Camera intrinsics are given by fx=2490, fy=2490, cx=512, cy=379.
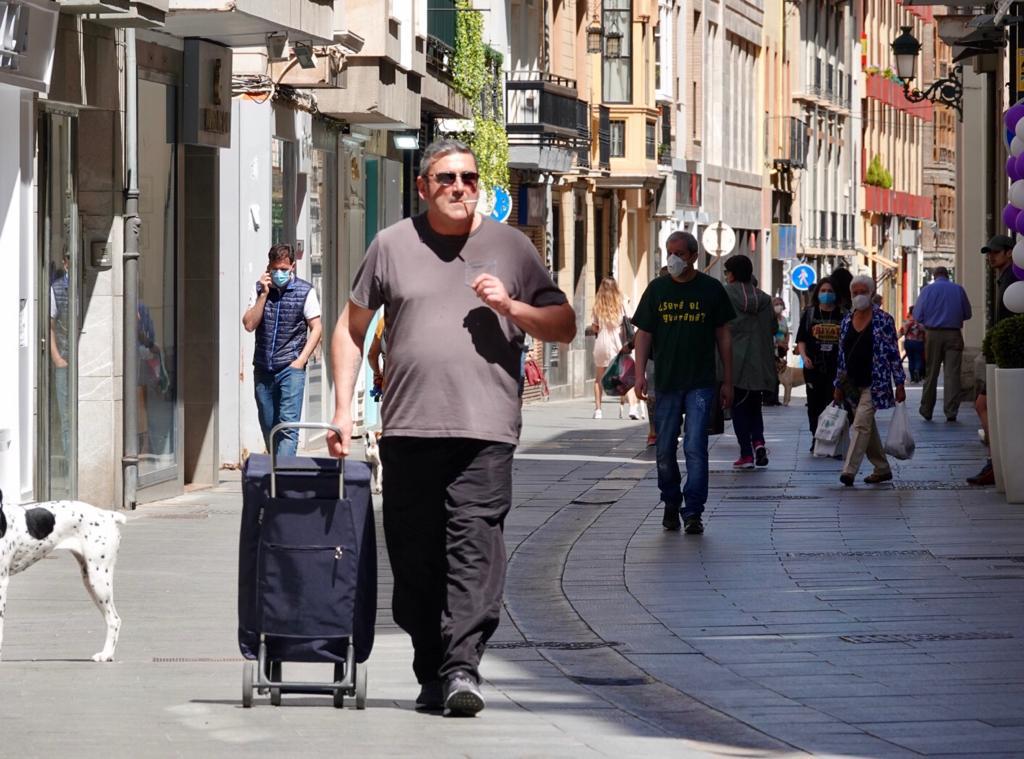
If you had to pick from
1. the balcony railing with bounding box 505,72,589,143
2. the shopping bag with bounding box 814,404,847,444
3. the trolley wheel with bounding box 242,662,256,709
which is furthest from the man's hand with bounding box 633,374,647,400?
the balcony railing with bounding box 505,72,589,143

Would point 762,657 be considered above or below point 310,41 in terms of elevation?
below

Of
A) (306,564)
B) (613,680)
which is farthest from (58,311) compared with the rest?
(306,564)

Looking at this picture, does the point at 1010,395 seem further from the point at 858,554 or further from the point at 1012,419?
the point at 858,554

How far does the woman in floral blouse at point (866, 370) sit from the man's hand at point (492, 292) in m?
11.1

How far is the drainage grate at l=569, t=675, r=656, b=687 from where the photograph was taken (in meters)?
9.47

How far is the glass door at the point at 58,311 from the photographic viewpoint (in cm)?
1645

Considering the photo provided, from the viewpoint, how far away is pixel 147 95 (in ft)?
61.4

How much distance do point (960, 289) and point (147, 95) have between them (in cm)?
1494

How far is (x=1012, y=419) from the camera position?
1733 centimetres

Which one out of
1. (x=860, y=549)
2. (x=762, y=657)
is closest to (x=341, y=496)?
(x=762, y=657)

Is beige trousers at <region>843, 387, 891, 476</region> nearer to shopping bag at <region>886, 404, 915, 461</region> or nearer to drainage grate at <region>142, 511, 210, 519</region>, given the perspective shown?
shopping bag at <region>886, 404, 915, 461</region>

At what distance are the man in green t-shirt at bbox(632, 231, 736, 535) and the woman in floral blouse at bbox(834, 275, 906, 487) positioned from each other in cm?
343

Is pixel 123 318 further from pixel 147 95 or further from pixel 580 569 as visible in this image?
pixel 580 569

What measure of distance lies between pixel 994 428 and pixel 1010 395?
0.71 m
